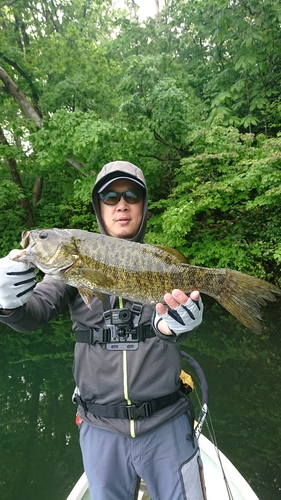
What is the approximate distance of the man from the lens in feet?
6.89

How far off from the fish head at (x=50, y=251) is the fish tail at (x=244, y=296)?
1.16 metres

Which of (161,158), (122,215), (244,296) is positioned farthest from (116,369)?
(161,158)

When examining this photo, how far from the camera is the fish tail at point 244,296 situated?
212cm

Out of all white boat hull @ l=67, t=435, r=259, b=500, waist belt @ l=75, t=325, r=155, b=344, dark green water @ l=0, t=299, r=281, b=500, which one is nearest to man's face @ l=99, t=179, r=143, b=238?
waist belt @ l=75, t=325, r=155, b=344

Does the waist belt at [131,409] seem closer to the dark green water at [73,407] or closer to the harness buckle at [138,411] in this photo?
the harness buckle at [138,411]

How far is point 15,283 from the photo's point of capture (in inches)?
79.8

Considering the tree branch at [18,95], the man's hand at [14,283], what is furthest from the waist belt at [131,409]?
the tree branch at [18,95]

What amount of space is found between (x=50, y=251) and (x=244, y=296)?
4.84 feet

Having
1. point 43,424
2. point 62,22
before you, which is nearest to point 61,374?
point 43,424

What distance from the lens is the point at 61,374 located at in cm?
743

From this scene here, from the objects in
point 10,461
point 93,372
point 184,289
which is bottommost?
point 10,461

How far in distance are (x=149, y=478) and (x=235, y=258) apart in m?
8.30

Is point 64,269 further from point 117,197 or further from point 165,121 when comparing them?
point 165,121

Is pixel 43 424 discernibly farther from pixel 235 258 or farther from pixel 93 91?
pixel 93 91
